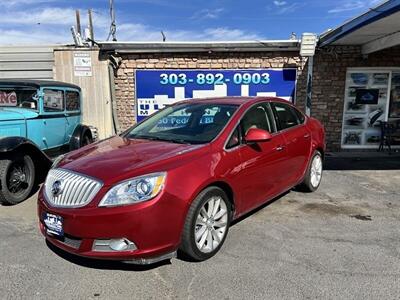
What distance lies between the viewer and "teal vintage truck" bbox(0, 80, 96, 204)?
5672 millimetres

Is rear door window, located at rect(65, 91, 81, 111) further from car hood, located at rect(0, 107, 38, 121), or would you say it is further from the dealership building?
the dealership building

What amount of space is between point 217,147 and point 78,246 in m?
1.61

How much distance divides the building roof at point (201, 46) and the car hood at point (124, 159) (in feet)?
21.3

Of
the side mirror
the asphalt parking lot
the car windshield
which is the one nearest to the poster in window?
the asphalt parking lot

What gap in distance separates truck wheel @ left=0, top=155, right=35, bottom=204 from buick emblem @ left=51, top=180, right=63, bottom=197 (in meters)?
2.43

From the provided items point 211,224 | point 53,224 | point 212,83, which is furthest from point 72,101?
point 211,224

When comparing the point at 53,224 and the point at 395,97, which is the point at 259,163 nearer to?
the point at 53,224

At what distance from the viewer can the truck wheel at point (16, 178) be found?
18.1ft

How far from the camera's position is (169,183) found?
3.24 meters

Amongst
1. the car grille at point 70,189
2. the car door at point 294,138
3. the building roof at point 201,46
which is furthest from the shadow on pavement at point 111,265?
the building roof at point 201,46

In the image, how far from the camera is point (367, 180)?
721cm

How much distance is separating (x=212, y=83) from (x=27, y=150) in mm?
5814

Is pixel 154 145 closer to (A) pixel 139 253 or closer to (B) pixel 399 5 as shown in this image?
(A) pixel 139 253

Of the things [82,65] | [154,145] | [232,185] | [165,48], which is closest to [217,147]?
[232,185]
